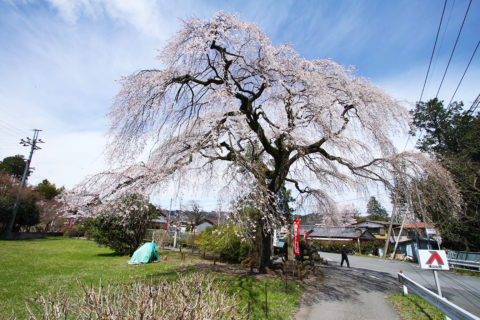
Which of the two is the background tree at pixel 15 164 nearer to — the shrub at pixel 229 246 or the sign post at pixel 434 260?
the shrub at pixel 229 246

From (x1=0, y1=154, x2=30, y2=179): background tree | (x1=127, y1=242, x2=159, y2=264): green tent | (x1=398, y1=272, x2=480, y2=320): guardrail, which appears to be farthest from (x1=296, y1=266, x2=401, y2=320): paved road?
(x1=0, y1=154, x2=30, y2=179): background tree

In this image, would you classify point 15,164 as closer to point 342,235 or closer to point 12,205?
point 12,205

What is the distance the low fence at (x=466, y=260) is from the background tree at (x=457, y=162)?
1091 mm

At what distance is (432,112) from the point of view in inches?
913

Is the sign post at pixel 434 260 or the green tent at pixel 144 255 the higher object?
the sign post at pixel 434 260

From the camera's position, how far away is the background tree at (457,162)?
10.2 m

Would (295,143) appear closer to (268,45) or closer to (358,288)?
(268,45)

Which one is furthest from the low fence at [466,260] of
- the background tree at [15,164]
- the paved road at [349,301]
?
the background tree at [15,164]

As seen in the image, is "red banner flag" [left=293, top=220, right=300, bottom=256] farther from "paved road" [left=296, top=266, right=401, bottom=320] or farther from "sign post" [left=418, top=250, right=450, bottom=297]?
"sign post" [left=418, top=250, right=450, bottom=297]

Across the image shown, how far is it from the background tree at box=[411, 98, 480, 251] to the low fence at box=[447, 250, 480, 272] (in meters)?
1.09

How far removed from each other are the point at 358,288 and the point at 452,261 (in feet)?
41.1

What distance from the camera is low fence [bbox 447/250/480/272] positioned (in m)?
14.8

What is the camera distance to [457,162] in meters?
10.2

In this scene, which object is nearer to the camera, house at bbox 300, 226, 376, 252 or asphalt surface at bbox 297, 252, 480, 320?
asphalt surface at bbox 297, 252, 480, 320
